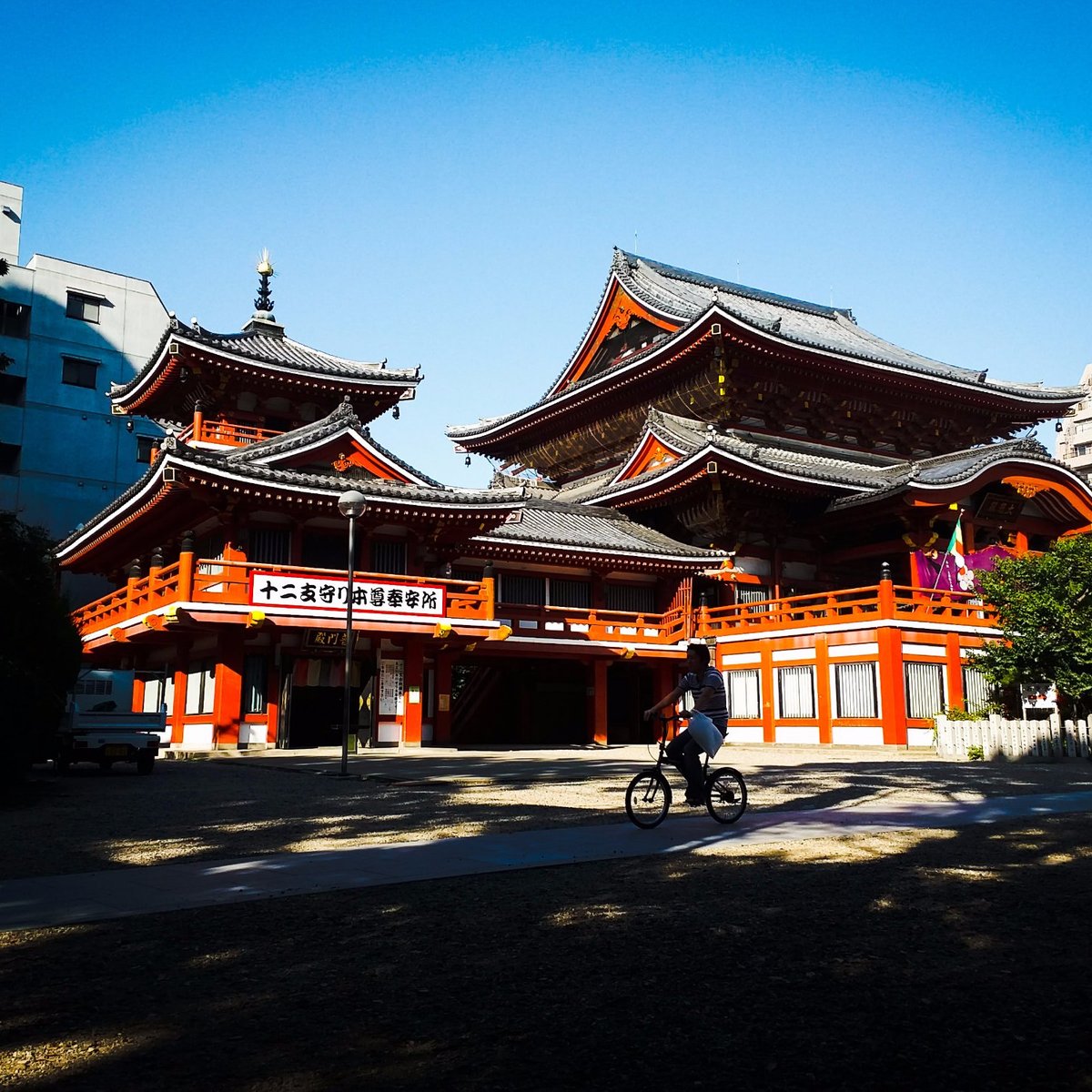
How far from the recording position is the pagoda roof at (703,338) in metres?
37.7

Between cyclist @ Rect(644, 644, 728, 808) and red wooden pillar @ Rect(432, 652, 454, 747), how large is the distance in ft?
66.1

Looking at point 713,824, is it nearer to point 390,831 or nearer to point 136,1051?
point 390,831

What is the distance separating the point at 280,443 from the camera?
99.1 feet

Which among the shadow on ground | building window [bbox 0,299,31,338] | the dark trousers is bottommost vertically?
the shadow on ground

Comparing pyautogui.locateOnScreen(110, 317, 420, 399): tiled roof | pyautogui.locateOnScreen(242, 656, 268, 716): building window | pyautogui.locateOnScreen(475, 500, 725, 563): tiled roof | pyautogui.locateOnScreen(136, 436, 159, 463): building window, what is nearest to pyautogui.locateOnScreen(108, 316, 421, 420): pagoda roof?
pyautogui.locateOnScreen(110, 317, 420, 399): tiled roof

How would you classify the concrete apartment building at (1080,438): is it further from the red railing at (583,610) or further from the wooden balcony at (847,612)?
the wooden balcony at (847,612)

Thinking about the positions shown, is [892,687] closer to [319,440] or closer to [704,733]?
[319,440]

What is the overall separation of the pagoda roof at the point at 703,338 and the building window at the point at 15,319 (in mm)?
23212

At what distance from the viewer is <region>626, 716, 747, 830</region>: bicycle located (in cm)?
1123

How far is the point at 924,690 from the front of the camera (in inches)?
1193

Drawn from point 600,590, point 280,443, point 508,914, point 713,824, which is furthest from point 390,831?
point 600,590

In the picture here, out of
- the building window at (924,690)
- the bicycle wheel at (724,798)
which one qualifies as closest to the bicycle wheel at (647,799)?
the bicycle wheel at (724,798)

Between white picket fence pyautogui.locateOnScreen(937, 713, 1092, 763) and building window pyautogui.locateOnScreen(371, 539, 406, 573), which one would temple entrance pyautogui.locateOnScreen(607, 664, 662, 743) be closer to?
building window pyautogui.locateOnScreen(371, 539, 406, 573)

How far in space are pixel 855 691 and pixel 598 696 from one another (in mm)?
8309
